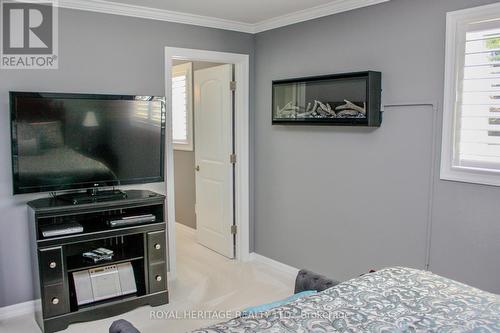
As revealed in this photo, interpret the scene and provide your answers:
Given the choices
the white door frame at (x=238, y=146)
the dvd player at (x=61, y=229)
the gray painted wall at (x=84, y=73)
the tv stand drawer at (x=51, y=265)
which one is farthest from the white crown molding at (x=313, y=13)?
the tv stand drawer at (x=51, y=265)

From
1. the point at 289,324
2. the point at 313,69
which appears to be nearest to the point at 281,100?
the point at 313,69

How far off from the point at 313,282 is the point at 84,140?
2138mm

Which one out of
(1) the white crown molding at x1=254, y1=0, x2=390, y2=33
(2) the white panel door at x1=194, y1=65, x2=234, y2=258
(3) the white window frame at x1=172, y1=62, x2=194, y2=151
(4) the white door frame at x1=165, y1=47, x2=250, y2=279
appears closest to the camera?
(1) the white crown molding at x1=254, y1=0, x2=390, y2=33

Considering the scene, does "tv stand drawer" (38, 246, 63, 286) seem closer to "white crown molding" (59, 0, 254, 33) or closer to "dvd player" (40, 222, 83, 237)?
"dvd player" (40, 222, 83, 237)

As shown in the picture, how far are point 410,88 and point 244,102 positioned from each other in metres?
1.84

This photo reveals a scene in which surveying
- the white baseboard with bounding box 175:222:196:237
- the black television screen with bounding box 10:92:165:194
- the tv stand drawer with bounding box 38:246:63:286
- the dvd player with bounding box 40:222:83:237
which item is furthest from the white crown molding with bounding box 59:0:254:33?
the white baseboard with bounding box 175:222:196:237

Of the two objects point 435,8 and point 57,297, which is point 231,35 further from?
point 57,297

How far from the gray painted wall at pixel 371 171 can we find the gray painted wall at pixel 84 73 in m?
1.13

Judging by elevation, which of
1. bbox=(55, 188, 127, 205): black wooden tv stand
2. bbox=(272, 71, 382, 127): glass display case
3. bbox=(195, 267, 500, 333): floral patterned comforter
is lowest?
bbox=(195, 267, 500, 333): floral patterned comforter

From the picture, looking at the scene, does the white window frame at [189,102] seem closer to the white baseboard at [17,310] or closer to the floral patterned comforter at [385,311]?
the white baseboard at [17,310]

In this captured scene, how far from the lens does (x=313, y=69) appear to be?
3.76 metres

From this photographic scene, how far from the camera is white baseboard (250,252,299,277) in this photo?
4.10 m

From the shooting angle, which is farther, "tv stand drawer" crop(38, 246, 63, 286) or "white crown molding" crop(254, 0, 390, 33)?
"white crown molding" crop(254, 0, 390, 33)

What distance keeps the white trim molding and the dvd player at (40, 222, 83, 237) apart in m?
0.65
